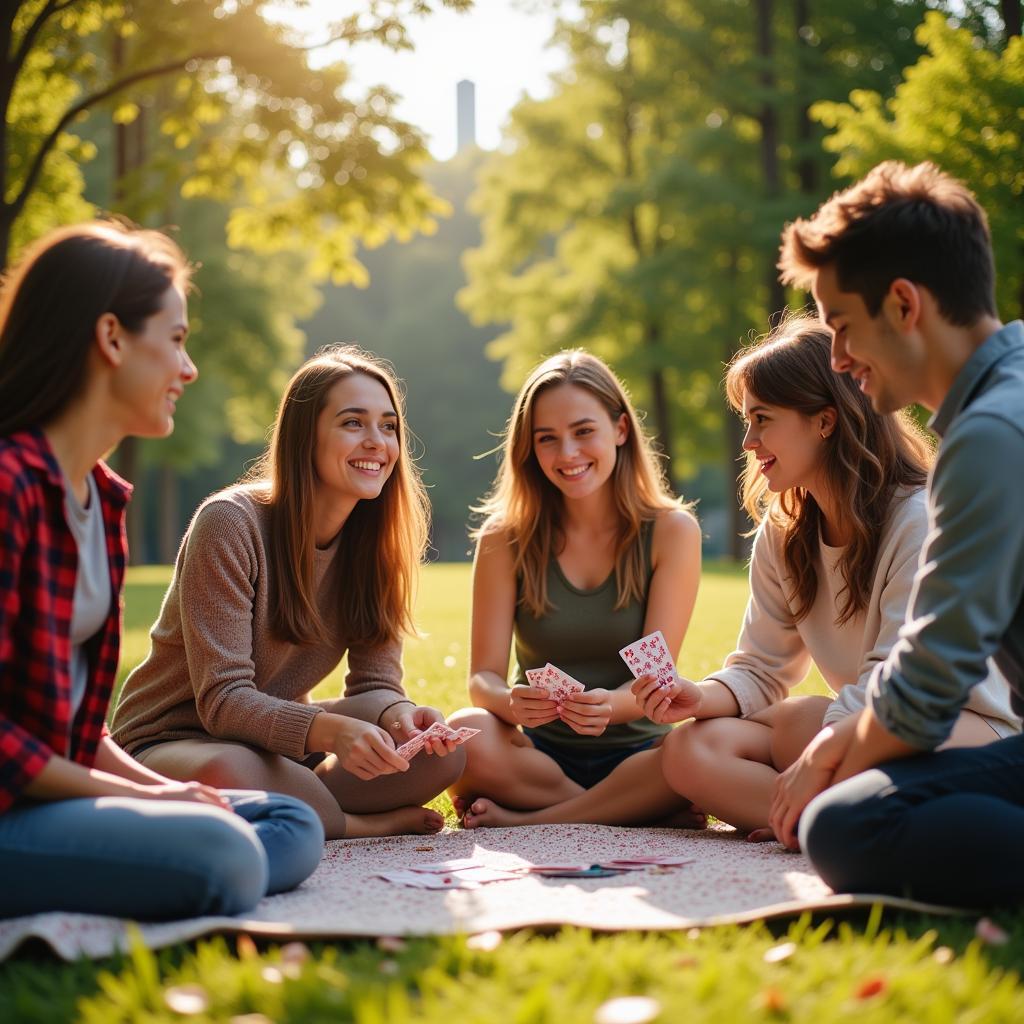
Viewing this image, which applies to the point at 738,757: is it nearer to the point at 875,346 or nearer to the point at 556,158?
the point at 875,346

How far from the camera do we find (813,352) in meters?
3.69

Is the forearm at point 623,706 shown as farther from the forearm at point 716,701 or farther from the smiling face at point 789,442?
the smiling face at point 789,442

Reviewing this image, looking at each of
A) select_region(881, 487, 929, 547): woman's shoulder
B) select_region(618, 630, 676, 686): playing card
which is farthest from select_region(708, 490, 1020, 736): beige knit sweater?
select_region(618, 630, 676, 686): playing card

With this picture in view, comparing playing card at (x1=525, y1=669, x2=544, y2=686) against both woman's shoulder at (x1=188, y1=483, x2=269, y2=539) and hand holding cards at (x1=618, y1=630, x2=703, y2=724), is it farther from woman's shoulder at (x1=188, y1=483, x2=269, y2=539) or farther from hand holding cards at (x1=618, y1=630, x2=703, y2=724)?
woman's shoulder at (x1=188, y1=483, x2=269, y2=539)

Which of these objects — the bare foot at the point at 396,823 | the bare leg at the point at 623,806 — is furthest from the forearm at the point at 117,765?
the bare leg at the point at 623,806

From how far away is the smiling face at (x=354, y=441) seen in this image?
394 cm

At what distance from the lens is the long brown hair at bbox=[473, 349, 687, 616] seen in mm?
4258

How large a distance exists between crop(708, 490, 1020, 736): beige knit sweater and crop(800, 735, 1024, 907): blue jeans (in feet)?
2.09

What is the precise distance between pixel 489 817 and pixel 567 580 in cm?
83

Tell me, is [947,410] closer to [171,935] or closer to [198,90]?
[171,935]

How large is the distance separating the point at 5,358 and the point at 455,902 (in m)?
1.51

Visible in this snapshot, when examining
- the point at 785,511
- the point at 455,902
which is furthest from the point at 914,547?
the point at 455,902

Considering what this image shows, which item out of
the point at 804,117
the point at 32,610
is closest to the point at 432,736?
the point at 32,610

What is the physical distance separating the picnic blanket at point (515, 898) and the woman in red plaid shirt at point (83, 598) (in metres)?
0.09
